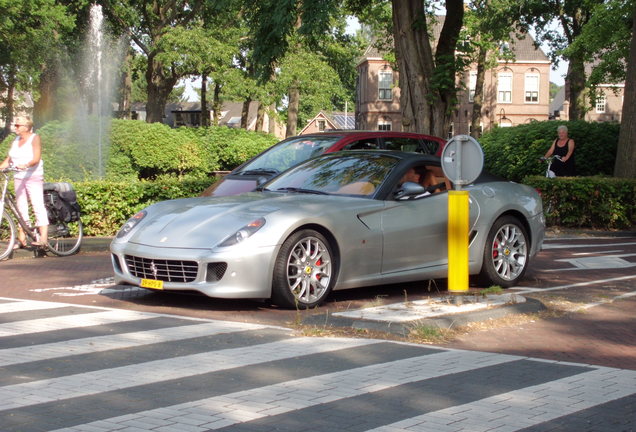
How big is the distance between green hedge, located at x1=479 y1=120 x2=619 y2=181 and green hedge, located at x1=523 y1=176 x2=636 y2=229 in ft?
16.6

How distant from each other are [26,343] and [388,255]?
3.59 meters

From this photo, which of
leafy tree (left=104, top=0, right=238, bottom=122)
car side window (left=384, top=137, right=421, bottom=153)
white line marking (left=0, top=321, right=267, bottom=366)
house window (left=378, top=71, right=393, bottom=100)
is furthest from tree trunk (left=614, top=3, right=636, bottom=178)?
house window (left=378, top=71, right=393, bottom=100)

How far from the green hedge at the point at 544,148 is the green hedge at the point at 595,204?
5.06 metres

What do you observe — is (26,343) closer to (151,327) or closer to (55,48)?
(151,327)

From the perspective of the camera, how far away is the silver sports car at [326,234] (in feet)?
26.9

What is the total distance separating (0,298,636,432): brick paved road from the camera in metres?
4.75

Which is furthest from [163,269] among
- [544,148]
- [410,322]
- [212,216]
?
[544,148]

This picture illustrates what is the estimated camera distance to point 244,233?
820 cm

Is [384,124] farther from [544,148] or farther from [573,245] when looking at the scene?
[573,245]

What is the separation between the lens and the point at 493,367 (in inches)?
240

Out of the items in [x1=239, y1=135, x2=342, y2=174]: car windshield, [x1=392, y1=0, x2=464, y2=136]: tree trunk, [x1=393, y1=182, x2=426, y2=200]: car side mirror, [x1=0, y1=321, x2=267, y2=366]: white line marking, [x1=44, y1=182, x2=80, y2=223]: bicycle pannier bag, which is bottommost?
[x1=0, y1=321, x2=267, y2=366]: white line marking

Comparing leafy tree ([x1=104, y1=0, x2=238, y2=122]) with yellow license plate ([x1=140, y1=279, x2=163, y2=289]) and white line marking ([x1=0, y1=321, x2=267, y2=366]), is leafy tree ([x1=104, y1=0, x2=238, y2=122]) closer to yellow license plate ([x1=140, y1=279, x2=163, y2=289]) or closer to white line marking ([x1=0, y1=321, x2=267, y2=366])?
yellow license plate ([x1=140, y1=279, x2=163, y2=289])

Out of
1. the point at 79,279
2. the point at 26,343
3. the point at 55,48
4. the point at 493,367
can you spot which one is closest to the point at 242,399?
the point at 493,367

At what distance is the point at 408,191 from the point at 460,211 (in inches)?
27.3
